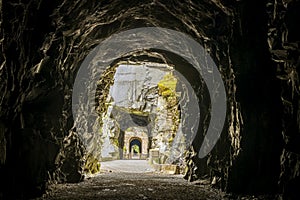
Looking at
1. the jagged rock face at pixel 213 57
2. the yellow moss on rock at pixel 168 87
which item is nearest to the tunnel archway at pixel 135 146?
the yellow moss on rock at pixel 168 87

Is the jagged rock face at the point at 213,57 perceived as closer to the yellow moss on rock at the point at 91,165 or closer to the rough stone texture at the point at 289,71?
the rough stone texture at the point at 289,71

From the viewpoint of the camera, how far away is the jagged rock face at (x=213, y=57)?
13.9ft

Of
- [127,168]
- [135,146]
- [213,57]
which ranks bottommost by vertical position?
[127,168]

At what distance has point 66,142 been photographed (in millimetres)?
8812

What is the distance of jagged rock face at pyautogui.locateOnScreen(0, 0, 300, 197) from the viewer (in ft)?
13.9

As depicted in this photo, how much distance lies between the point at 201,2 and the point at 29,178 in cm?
465

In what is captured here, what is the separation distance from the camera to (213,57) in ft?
25.6

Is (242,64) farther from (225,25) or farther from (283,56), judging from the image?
(283,56)

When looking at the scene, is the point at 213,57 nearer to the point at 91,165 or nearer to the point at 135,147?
the point at 91,165

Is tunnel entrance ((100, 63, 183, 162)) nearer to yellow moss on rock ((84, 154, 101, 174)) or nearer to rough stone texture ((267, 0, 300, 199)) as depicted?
yellow moss on rock ((84, 154, 101, 174))

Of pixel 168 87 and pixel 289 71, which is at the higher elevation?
pixel 168 87

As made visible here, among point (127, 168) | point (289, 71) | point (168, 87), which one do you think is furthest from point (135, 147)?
point (289, 71)

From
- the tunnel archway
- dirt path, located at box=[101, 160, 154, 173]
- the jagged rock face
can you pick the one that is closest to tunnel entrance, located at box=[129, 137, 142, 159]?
the tunnel archway

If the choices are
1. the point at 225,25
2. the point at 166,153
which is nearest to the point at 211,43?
the point at 225,25
